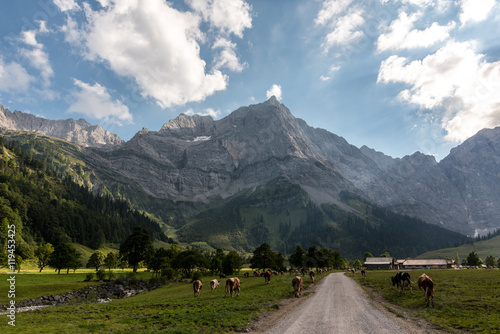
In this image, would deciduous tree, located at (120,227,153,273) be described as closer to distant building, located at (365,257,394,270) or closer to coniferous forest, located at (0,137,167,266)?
coniferous forest, located at (0,137,167,266)

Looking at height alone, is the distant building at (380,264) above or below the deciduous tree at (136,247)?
below

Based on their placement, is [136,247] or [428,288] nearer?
[428,288]

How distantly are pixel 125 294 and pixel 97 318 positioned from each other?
147ft

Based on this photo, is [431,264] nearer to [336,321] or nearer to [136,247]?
[136,247]

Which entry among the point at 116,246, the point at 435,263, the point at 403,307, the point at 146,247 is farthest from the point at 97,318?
the point at 435,263

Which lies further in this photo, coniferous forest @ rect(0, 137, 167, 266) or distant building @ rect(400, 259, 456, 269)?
distant building @ rect(400, 259, 456, 269)

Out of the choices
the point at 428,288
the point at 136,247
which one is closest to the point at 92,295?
the point at 136,247

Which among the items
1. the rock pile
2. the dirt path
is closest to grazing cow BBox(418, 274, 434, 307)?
the dirt path

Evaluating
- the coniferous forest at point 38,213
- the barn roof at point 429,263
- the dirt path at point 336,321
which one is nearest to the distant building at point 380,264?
the barn roof at point 429,263

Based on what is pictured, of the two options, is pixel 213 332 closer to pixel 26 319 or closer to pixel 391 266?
pixel 26 319

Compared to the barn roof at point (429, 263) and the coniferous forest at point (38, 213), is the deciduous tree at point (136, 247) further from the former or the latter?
the barn roof at point (429, 263)

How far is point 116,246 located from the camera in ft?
633

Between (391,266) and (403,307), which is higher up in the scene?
(403,307)

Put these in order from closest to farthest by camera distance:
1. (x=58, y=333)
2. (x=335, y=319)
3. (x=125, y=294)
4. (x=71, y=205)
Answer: (x=58, y=333) → (x=335, y=319) → (x=125, y=294) → (x=71, y=205)
